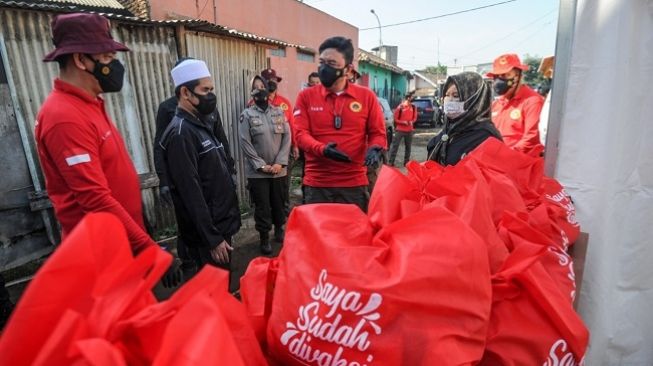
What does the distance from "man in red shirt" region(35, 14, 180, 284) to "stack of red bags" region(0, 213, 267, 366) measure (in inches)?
46.2

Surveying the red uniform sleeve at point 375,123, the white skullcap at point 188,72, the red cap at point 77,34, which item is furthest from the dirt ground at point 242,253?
the red cap at point 77,34

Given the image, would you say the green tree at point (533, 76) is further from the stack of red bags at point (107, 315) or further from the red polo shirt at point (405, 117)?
Answer: the stack of red bags at point (107, 315)

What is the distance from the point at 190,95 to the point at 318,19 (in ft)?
43.5

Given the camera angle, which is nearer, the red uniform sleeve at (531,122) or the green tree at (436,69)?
the red uniform sleeve at (531,122)

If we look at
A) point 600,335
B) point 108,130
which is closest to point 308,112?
point 108,130

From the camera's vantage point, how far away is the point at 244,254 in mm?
4434

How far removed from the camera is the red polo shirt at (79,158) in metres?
1.62

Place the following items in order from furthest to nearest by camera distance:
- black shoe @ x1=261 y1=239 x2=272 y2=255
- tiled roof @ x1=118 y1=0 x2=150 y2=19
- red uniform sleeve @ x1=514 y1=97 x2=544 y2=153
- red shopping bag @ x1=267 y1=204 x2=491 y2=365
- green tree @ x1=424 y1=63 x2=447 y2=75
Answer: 1. green tree @ x1=424 y1=63 x2=447 y2=75
2. tiled roof @ x1=118 y1=0 x2=150 y2=19
3. black shoe @ x1=261 y1=239 x2=272 y2=255
4. red uniform sleeve @ x1=514 y1=97 x2=544 y2=153
5. red shopping bag @ x1=267 y1=204 x2=491 y2=365

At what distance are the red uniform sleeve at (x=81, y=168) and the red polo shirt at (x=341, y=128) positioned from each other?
153cm

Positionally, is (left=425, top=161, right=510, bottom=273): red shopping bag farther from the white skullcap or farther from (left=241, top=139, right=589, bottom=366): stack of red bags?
the white skullcap

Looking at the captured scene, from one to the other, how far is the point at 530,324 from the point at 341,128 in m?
2.25

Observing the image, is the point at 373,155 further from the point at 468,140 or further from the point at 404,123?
the point at 404,123

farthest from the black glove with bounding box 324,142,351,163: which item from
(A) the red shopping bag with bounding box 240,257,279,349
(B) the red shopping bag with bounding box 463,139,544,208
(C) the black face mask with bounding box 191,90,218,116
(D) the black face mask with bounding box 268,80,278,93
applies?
(D) the black face mask with bounding box 268,80,278,93

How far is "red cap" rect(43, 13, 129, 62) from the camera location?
173 cm
